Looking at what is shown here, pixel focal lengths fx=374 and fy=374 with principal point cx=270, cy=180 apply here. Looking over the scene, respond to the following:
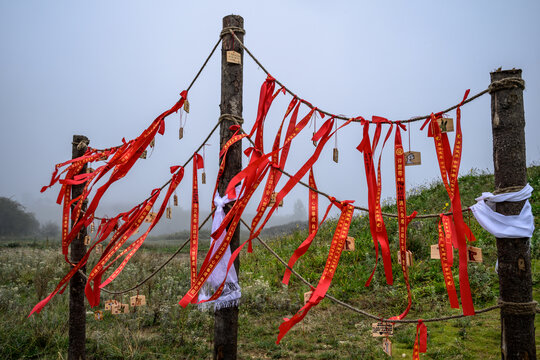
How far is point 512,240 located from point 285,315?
4546mm

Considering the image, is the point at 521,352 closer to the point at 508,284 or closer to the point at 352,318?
the point at 508,284

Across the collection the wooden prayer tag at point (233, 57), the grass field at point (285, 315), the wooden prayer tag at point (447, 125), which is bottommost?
the grass field at point (285, 315)

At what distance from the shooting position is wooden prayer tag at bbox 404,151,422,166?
2737 millimetres

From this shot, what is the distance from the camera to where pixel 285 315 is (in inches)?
247

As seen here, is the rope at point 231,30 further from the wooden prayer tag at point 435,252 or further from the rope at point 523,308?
the rope at point 523,308

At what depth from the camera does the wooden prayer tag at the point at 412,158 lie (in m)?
2.74

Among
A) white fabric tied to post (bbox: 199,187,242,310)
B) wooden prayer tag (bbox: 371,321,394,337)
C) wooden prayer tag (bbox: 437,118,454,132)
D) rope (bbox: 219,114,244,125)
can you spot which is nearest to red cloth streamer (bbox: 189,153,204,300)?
white fabric tied to post (bbox: 199,187,242,310)

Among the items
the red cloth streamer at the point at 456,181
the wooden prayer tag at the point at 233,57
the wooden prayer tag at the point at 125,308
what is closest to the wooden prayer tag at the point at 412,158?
the red cloth streamer at the point at 456,181

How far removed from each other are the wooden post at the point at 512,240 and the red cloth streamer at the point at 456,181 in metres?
0.21

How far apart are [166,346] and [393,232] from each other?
226 inches

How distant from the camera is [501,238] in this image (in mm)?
2400

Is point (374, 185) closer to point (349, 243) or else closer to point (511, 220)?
point (349, 243)

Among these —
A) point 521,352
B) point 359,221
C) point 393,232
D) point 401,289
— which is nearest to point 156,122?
point 521,352

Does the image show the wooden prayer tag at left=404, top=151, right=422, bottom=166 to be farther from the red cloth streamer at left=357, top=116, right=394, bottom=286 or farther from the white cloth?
the white cloth
